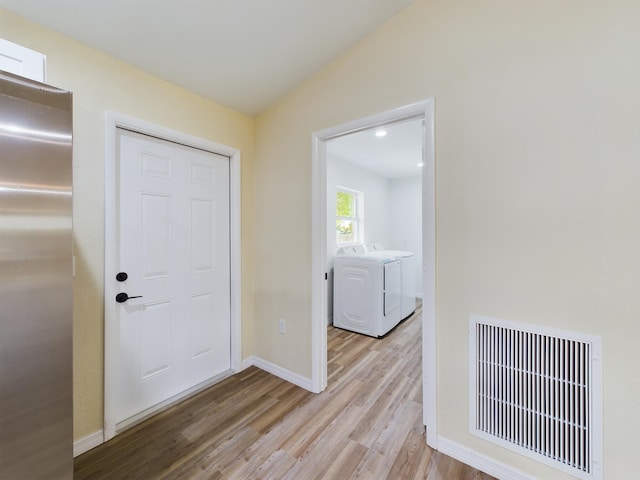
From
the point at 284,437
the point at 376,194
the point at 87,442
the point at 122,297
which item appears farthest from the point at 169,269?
the point at 376,194

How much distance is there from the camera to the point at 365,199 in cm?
453

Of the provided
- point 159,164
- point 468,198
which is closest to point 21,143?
point 159,164

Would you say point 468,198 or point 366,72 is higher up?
point 366,72

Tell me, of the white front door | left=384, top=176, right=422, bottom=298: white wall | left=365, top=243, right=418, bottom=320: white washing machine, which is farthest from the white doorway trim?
left=384, top=176, right=422, bottom=298: white wall

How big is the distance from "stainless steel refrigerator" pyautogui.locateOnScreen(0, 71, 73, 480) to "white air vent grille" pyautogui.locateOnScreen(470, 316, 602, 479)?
70.9 inches

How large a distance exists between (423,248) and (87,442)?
91.7 inches

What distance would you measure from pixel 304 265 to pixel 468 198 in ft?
4.21

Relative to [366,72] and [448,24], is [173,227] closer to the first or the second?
[366,72]

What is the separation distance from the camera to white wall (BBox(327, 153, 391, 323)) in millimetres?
3701

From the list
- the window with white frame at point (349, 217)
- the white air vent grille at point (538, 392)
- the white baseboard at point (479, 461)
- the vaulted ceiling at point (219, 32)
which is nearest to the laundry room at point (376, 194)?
the window with white frame at point (349, 217)

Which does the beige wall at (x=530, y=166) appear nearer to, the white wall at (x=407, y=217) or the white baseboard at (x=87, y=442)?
the white baseboard at (x=87, y=442)

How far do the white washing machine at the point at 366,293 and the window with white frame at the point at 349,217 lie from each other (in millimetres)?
594

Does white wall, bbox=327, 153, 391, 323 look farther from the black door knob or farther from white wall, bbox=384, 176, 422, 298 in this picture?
the black door knob

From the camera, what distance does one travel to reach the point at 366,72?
186 centimetres
